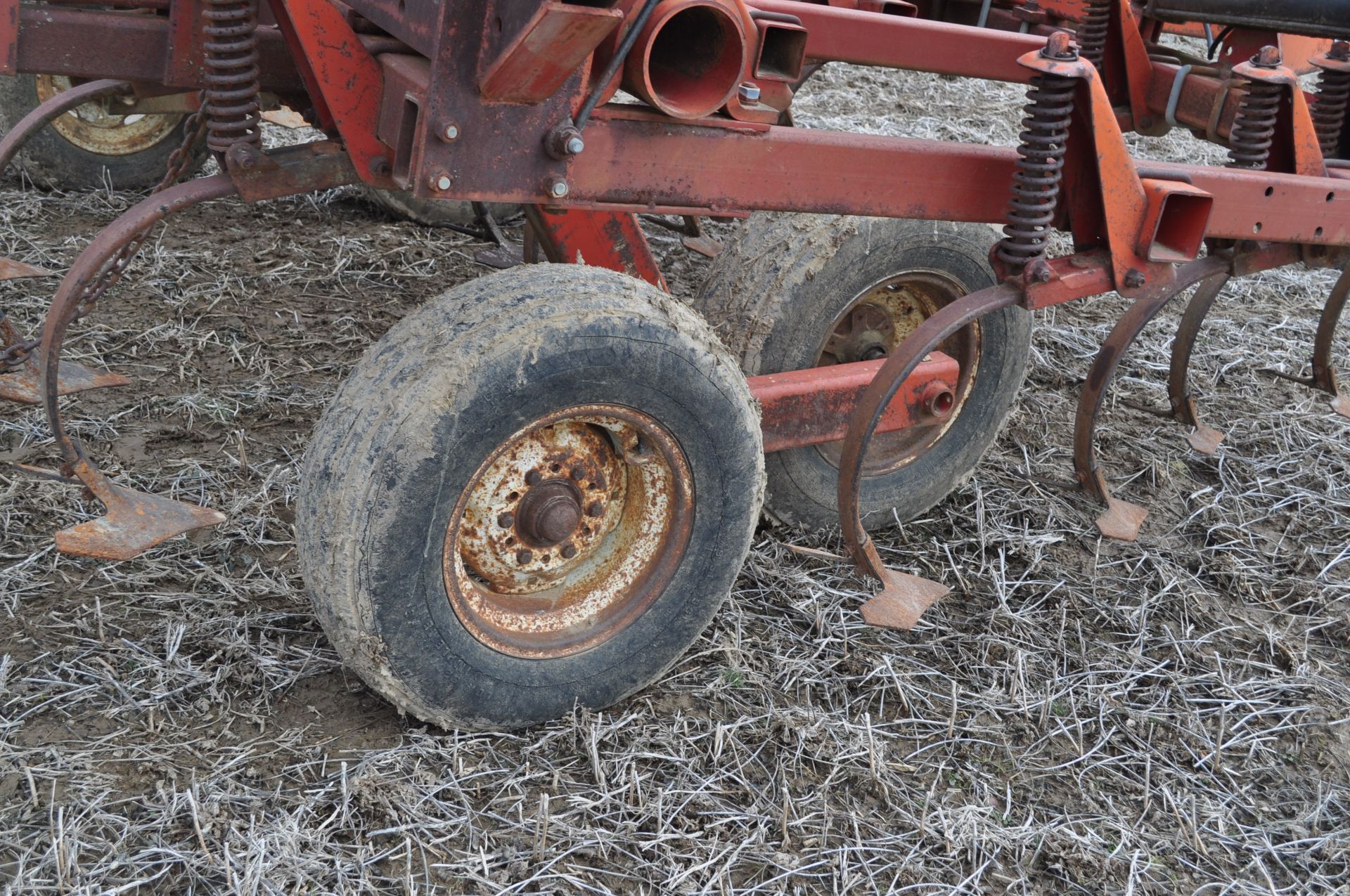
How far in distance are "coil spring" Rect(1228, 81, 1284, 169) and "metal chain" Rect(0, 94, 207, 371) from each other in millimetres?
2422

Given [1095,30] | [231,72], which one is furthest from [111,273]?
[1095,30]

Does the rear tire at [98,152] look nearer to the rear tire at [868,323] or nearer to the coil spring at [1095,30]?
the rear tire at [868,323]

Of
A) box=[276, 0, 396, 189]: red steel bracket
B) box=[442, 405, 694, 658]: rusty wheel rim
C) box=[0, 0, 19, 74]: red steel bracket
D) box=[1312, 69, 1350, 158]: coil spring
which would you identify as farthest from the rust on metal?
box=[1312, 69, 1350, 158]: coil spring

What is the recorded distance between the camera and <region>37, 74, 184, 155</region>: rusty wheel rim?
4.66 meters

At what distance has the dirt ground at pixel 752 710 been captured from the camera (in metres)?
2.13

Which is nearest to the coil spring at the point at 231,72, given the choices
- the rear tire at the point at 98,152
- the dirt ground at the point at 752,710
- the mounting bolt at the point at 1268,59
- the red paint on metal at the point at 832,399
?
the dirt ground at the point at 752,710

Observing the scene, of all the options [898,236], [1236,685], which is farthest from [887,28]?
[1236,685]

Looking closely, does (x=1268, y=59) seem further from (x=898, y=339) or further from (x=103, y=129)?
(x=103, y=129)

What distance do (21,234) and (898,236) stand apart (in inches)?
129

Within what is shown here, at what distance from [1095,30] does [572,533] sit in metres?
2.44

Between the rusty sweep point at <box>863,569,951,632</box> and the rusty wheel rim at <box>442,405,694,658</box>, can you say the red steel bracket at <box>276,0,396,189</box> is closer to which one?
the rusty wheel rim at <box>442,405,694,658</box>

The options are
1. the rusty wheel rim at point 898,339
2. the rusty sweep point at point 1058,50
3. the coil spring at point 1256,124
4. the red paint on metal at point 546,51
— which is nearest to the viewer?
the red paint on metal at point 546,51

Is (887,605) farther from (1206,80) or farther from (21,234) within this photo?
(21,234)

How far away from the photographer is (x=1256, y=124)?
116 inches
